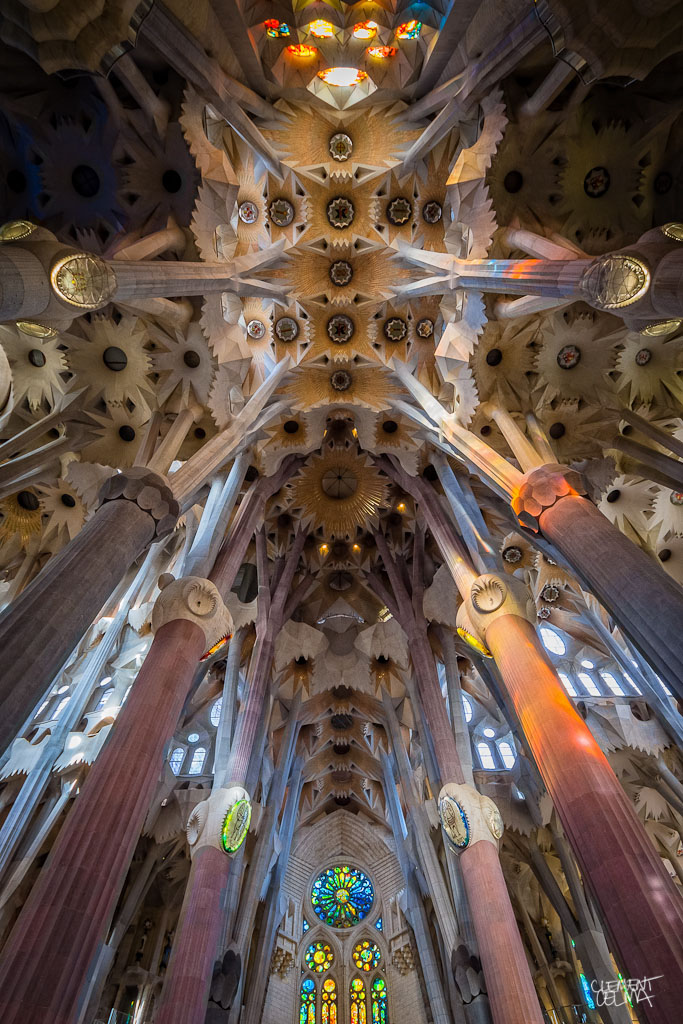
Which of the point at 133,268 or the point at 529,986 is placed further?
the point at 529,986

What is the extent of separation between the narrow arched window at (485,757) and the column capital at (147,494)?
1309cm

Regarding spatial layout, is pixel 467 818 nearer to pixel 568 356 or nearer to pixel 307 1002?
pixel 568 356

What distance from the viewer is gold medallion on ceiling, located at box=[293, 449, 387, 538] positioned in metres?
17.7

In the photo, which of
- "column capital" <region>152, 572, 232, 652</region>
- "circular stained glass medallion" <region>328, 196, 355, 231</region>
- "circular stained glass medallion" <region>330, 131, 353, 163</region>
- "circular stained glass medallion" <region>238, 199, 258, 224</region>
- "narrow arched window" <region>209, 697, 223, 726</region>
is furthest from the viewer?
"narrow arched window" <region>209, 697, 223, 726</region>

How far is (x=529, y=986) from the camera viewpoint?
8531 mm

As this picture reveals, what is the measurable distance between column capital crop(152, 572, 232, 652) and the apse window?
11951 mm

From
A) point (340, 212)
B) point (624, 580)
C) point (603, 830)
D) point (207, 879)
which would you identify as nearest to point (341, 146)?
point (340, 212)

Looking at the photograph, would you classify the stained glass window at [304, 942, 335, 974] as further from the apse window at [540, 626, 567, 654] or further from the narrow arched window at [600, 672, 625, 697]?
the narrow arched window at [600, 672, 625, 697]

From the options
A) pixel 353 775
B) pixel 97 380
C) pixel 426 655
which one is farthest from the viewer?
pixel 353 775

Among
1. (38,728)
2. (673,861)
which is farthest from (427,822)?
(38,728)

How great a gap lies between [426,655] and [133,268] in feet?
37.3

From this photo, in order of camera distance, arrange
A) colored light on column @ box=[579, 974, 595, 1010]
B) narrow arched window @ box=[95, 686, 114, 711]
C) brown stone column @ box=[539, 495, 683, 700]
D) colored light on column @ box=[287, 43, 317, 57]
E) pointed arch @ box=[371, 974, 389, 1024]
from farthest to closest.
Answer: pointed arch @ box=[371, 974, 389, 1024] → narrow arched window @ box=[95, 686, 114, 711] → colored light on column @ box=[579, 974, 595, 1010] → colored light on column @ box=[287, 43, 317, 57] → brown stone column @ box=[539, 495, 683, 700]

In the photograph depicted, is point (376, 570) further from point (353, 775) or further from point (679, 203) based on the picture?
point (679, 203)

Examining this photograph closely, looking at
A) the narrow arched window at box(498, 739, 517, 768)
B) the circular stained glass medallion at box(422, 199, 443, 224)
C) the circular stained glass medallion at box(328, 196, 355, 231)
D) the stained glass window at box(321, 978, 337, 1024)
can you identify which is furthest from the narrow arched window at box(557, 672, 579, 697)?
the circular stained glass medallion at box(328, 196, 355, 231)
